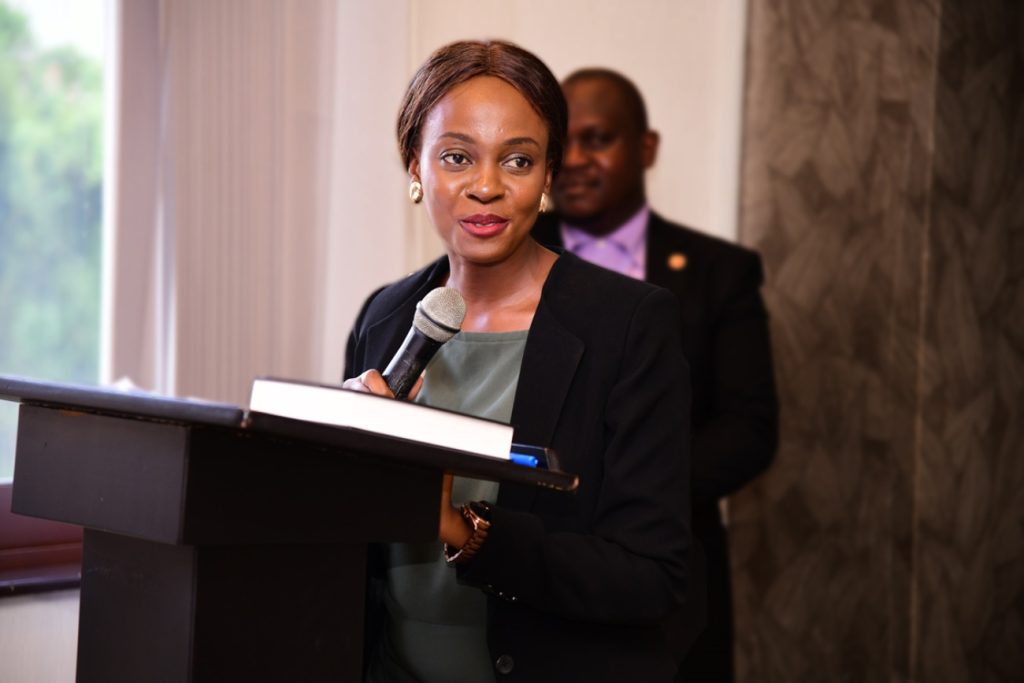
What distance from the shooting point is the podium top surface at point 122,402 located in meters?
0.96

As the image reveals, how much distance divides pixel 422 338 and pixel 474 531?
0.86 ft

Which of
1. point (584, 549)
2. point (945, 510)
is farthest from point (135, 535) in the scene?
point (945, 510)

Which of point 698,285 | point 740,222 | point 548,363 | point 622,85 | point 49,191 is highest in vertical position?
point 622,85

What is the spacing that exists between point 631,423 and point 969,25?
9.17 ft

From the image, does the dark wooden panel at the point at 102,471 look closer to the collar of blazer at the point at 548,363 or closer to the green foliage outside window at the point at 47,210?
the collar of blazer at the point at 548,363

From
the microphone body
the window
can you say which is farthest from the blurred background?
the microphone body

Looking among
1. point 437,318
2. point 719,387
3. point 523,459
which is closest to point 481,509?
point 523,459

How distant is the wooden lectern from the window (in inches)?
81.2

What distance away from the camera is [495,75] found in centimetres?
171

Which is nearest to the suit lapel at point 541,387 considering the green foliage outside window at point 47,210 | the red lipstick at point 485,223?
the red lipstick at point 485,223

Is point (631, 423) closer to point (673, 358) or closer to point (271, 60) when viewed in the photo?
point (673, 358)

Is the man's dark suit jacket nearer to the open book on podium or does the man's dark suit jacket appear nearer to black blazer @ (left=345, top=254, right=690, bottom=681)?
black blazer @ (left=345, top=254, right=690, bottom=681)

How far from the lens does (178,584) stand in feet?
3.67

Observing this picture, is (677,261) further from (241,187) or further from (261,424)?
(261,424)
